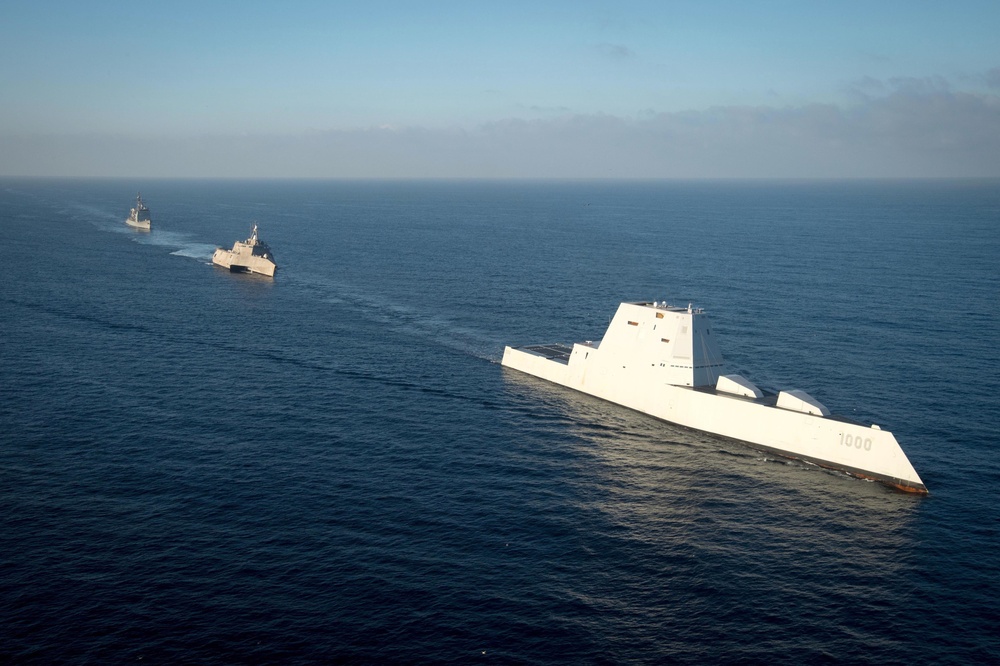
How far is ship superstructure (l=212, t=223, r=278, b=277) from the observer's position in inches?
5797

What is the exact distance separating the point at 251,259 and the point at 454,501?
4186 inches

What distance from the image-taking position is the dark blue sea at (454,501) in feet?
134

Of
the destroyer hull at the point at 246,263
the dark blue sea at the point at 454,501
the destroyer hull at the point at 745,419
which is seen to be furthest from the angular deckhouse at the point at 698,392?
the destroyer hull at the point at 246,263

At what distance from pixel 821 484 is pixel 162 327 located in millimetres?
78536

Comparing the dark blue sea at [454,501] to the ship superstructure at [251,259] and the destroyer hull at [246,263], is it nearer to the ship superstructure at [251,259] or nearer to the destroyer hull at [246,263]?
the destroyer hull at [246,263]

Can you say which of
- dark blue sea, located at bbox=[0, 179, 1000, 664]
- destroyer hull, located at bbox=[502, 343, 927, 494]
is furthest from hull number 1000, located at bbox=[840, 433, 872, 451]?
dark blue sea, located at bbox=[0, 179, 1000, 664]

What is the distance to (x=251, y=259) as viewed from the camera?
489 feet

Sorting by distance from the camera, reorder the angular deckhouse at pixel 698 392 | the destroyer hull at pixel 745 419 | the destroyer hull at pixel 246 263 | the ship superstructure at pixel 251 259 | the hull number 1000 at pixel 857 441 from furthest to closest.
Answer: the ship superstructure at pixel 251 259 < the destroyer hull at pixel 246 263 < the angular deckhouse at pixel 698 392 < the hull number 1000 at pixel 857 441 < the destroyer hull at pixel 745 419

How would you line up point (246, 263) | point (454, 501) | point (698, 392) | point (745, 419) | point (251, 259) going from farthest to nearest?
1. point (246, 263)
2. point (251, 259)
3. point (698, 392)
4. point (745, 419)
5. point (454, 501)

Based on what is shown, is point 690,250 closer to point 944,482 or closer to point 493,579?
point 944,482

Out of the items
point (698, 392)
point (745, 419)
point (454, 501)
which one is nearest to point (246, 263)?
point (698, 392)

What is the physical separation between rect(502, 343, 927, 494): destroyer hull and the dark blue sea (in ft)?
5.40

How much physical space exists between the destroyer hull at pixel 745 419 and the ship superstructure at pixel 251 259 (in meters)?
76.8

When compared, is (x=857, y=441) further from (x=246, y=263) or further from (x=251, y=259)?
(x=246, y=263)
